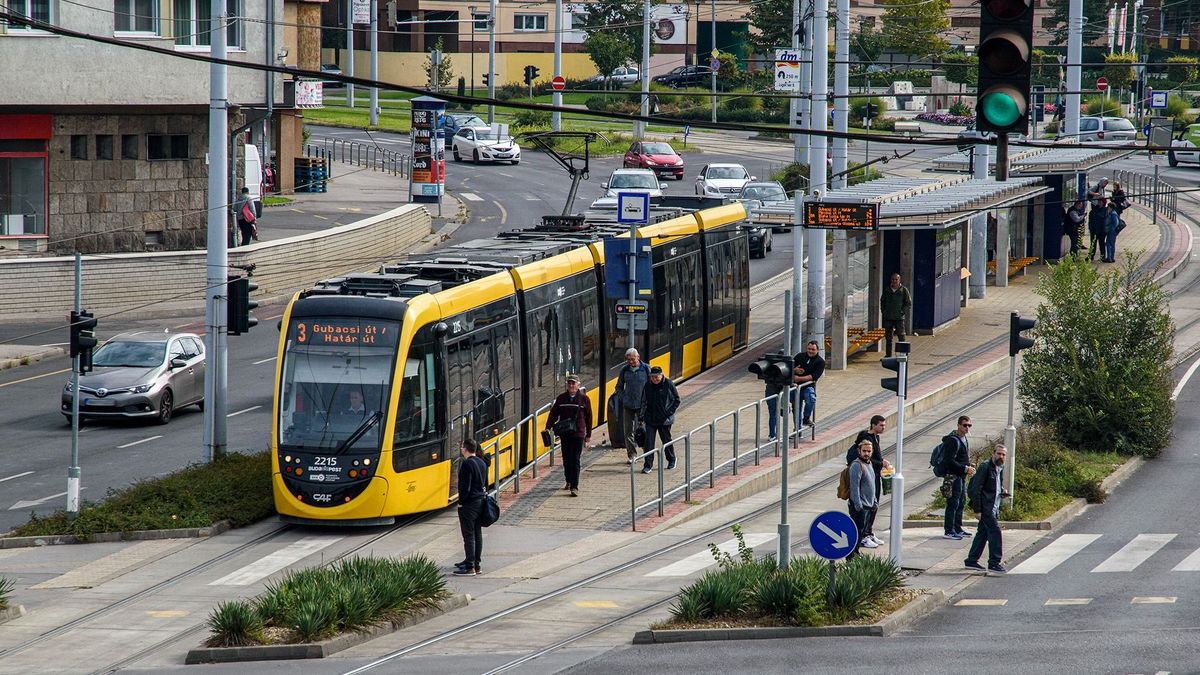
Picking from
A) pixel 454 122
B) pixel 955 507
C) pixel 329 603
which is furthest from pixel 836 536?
pixel 454 122

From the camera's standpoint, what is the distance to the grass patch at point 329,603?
51.2ft

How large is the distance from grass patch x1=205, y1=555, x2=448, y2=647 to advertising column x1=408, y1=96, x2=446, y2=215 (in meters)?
35.0

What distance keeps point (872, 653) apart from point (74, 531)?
1052 cm

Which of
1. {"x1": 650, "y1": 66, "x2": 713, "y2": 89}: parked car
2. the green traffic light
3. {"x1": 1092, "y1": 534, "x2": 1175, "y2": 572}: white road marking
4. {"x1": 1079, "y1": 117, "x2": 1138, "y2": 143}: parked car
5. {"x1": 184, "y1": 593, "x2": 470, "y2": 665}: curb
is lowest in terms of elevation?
{"x1": 1092, "y1": 534, "x2": 1175, "y2": 572}: white road marking

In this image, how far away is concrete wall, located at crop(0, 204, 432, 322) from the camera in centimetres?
3753

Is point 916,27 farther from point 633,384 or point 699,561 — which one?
point 699,561

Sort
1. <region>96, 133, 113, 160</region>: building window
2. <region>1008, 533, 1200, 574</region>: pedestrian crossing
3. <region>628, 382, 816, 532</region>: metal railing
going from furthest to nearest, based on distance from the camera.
Answer: 1. <region>96, 133, 113, 160</region>: building window
2. <region>628, 382, 816, 532</region>: metal railing
3. <region>1008, 533, 1200, 574</region>: pedestrian crossing

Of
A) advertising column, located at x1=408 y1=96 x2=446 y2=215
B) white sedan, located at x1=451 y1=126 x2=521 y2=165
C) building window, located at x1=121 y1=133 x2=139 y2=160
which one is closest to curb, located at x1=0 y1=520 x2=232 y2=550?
building window, located at x1=121 y1=133 x2=139 y2=160

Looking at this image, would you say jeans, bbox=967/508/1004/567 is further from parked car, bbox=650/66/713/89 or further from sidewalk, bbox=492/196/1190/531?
parked car, bbox=650/66/713/89

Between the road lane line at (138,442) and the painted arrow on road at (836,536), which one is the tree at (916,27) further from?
the painted arrow on road at (836,536)

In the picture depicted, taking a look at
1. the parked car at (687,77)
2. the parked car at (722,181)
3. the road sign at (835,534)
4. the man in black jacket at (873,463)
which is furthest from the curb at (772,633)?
the parked car at (687,77)

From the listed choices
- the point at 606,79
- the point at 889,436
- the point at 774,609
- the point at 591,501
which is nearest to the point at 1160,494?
the point at 889,436

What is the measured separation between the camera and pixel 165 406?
2844cm

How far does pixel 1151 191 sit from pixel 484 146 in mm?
24807
